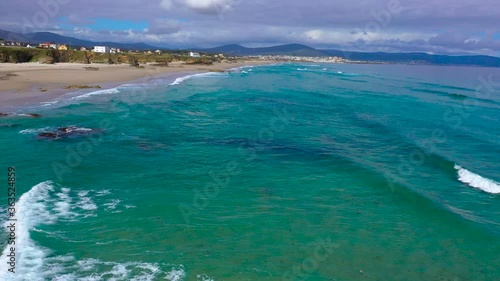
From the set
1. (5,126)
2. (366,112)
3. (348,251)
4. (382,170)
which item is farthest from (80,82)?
(348,251)

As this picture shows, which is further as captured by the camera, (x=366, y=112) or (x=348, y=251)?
(x=366, y=112)

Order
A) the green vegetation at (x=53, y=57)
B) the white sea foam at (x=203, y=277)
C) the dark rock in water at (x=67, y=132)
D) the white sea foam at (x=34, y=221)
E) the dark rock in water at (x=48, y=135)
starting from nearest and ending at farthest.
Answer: the white sea foam at (x=34, y=221) < the white sea foam at (x=203, y=277) < the dark rock in water at (x=48, y=135) < the dark rock in water at (x=67, y=132) < the green vegetation at (x=53, y=57)

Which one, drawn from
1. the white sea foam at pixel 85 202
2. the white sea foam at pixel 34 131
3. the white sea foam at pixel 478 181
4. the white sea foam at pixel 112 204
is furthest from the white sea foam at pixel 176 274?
the white sea foam at pixel 34 131

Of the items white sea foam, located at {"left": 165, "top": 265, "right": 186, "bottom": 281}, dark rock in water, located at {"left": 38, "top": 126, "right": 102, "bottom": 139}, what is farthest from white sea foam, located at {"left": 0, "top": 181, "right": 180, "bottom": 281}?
dark rock in water, located at {"left": 38, "top": 126, "right": 102, "bottom": 139}

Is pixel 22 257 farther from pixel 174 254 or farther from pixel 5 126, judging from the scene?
pixel 5 126

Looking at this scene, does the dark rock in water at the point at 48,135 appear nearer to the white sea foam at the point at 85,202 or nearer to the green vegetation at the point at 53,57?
the white sea foam at the point at 85,202

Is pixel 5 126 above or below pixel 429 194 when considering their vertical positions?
above

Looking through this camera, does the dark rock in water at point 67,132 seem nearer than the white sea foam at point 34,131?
Yes

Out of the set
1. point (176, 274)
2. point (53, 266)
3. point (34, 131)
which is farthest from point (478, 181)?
point (34, 131)
